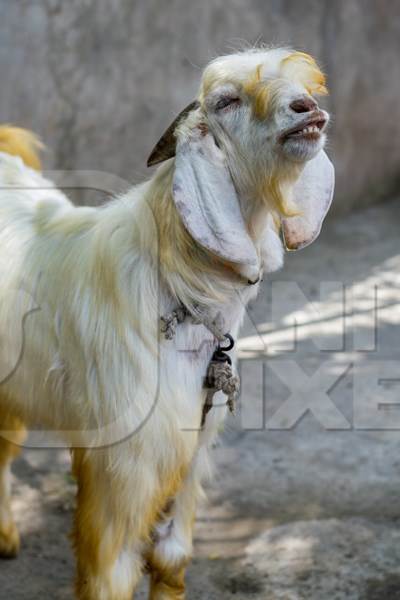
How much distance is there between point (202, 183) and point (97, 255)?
464 mm

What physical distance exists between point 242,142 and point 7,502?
6.28 ft

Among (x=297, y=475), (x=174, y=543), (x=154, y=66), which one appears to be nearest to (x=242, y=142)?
(x=174, y=543)

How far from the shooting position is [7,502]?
13.0ft

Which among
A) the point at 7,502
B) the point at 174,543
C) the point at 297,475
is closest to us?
the point at 174,543

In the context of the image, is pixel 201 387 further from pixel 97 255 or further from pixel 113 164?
pixel 113 164

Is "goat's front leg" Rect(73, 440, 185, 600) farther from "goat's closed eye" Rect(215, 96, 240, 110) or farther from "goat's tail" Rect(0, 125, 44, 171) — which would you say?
"goat's tail" Rect(0, 125, 44, 171)

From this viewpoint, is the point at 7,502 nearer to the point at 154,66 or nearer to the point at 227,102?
the point at 227,102

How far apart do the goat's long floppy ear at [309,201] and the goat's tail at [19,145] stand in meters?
1.26

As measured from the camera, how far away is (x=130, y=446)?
2914 mm

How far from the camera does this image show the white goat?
2686 millimetres

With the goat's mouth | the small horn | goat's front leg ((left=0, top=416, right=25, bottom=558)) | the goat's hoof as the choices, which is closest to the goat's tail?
goat's front leg ((left=0, top=416, right=25, bottom=558))

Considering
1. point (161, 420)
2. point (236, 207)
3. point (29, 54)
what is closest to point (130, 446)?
point (161, 420)

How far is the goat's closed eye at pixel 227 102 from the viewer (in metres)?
2.70

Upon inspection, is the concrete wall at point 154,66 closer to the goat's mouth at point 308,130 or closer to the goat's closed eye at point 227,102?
the goat's closed eye at point 227,102
